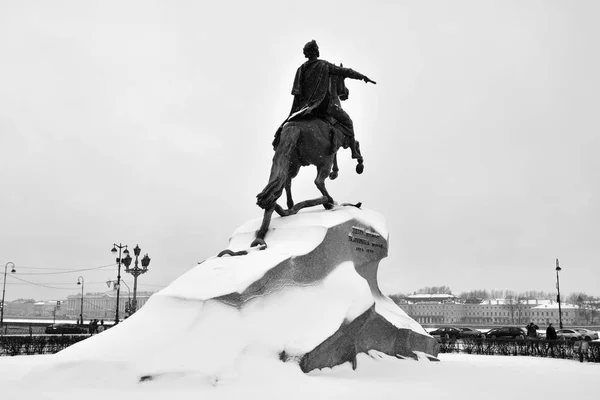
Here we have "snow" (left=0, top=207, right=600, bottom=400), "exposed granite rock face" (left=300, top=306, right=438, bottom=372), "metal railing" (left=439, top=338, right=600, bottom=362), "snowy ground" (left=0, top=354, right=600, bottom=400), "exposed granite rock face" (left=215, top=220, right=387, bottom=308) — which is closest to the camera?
"snowy ground" (left=0, top=354, right=600, bottom=400)

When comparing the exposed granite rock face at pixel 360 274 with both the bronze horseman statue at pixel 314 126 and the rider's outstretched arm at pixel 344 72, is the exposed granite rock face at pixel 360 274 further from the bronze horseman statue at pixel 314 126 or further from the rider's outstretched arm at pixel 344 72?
the rider's outstretched arm at pixel 344 72

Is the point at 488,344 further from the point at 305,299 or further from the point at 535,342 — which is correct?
the point at 305,299

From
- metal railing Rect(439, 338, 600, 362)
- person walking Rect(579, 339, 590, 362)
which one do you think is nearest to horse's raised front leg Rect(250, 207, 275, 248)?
person walking Rect(579, 339, 590, 362)

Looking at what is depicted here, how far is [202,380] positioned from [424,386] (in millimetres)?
2612

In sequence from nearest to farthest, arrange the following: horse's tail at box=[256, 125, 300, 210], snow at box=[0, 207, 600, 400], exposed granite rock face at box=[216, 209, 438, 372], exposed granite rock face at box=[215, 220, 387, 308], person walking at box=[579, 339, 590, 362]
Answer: snow at box=[0, 207, 600, 400], exposed granite rock face at box=[216, 209, 438, 372], exposed granite rock face at box=[215, 220, 387, 308], horse's tail at box=[256, 125, 300, 210], person walking at box=[579, 339, 590, 362]

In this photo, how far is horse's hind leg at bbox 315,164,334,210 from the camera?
10375mm

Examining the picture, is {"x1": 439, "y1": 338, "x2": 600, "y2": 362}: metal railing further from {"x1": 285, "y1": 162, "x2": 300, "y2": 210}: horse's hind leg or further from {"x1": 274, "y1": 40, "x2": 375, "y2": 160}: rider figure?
{"x1": 274, "y1": 40, "x2": 375, "y2": 160}: rider figure

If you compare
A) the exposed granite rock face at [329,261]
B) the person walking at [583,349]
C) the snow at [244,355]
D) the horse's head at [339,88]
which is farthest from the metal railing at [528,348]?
the horse's head at [339,88]

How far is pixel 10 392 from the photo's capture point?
5754mm

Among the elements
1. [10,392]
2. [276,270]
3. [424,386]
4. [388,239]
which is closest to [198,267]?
[276,270]

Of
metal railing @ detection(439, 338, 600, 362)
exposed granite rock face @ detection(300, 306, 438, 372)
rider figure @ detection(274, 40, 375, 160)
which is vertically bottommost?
metal railing @ detection(439, 338, 600, 362)

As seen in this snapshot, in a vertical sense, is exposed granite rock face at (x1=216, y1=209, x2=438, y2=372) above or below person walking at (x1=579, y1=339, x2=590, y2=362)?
above

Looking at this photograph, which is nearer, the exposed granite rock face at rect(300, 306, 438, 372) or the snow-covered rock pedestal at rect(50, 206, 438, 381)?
the snow-covered rock pedestal at rect(50, 206, 438, 381)

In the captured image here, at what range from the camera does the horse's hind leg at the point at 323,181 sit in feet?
34.0
